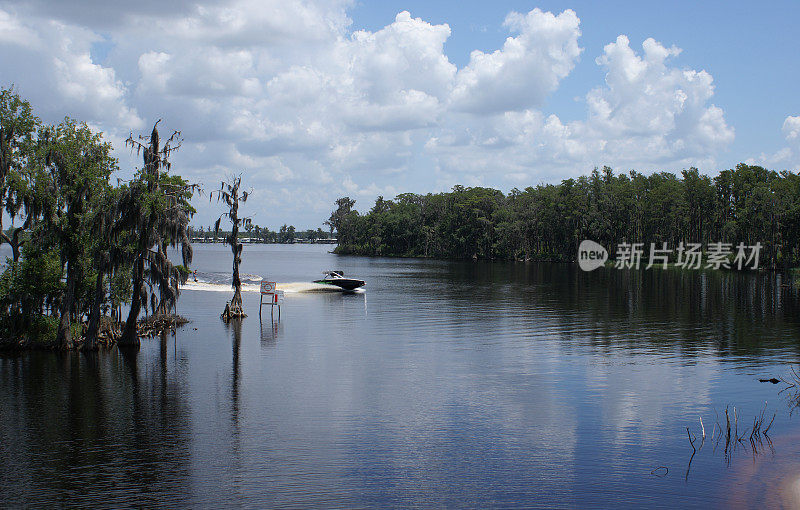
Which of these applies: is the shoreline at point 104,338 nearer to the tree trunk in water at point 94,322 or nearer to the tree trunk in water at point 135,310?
the tree trunk in water at point 94,322

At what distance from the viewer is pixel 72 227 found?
117ft

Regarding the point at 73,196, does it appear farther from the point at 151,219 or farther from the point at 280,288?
the point at 280,288

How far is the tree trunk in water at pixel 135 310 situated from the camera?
3694 centimetres

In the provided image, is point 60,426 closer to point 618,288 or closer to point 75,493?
point 75,493

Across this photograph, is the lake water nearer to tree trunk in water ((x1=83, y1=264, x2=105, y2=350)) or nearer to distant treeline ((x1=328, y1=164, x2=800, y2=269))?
tree trunk in water ((x1=83, y1=264, x2=105, y2=350))

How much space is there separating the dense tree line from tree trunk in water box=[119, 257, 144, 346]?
82mm

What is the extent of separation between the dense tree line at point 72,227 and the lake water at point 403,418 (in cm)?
270

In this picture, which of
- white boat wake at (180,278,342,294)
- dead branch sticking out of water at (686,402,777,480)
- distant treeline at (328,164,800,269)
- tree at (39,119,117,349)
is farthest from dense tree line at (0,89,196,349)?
distant treeline at (328,164,800,269)

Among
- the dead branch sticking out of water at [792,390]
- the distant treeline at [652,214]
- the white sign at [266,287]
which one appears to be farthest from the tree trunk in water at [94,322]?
the distant treeline at [652,214]

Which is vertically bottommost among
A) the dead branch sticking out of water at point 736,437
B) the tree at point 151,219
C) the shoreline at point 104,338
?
the dead branch sticking out of water at point 736,437

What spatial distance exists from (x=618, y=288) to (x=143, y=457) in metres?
77.2

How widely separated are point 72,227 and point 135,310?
6.01 m

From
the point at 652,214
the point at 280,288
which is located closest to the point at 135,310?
the point at 280,288

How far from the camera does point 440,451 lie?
68.2 feet
